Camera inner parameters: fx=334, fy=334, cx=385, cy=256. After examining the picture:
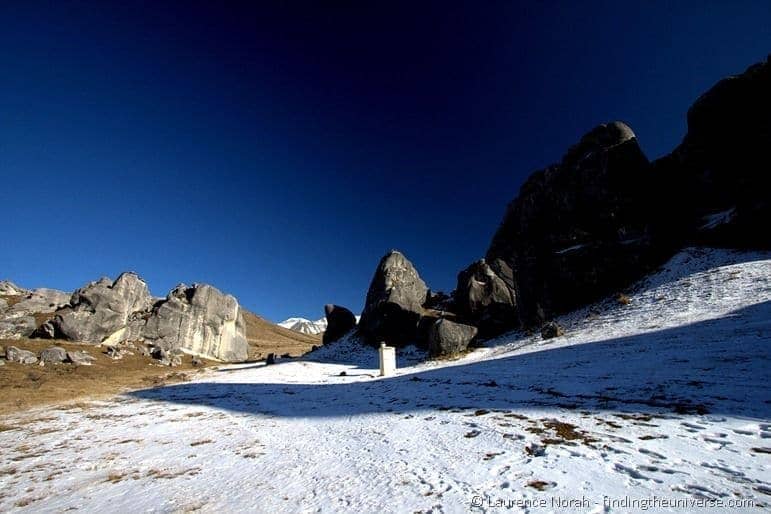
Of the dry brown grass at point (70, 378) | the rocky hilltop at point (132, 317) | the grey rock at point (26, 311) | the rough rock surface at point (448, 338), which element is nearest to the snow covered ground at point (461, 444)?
the dry brown grass at point (70, 378)

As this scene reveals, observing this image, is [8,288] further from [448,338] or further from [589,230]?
[589,230]

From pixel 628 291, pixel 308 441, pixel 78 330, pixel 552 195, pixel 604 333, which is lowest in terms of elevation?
pixel 308 441

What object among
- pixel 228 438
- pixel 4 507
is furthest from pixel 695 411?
pixel 4 507

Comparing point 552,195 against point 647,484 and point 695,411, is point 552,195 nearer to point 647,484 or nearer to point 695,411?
point 695,411

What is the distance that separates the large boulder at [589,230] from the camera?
86.5ft

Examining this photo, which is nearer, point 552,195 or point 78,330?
point 78,330

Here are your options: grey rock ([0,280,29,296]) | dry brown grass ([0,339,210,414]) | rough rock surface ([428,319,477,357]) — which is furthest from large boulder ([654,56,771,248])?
grey rock ([0,280,29,296])

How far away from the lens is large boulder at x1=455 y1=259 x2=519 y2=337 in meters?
30.8

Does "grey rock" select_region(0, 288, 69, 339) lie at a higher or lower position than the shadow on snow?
higher

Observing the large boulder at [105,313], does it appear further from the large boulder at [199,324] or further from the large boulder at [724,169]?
the large boulder at [724,169]

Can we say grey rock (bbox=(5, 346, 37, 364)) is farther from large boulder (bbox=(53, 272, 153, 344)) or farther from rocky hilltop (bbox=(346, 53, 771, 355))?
rocky hilltop (bbox=(346, 53, 771, 355))

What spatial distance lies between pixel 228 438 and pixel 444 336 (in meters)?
20.8

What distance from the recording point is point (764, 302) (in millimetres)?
15266

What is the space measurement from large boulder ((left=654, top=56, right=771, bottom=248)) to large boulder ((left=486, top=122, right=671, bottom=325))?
2.51 m
